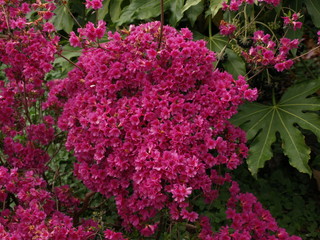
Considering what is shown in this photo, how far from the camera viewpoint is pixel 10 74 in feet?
7.28

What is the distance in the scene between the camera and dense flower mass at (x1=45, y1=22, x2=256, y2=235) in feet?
6.08

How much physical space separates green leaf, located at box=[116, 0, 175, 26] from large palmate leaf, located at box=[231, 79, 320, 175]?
2.64ft

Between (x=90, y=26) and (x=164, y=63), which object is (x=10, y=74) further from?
(x=164, y=63)

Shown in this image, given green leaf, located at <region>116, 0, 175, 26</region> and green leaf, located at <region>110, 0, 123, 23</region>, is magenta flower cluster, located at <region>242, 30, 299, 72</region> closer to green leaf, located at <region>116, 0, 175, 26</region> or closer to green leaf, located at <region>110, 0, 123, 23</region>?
green leaf, located at <region>116, 0, 175, 26</region>

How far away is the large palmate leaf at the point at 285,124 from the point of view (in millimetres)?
2424

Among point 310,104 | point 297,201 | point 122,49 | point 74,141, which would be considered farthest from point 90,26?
point 297,201

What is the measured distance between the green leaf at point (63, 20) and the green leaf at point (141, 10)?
49cm

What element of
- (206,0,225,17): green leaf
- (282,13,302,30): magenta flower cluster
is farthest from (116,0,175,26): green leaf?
(282,13,302,30): magenta flower cluster

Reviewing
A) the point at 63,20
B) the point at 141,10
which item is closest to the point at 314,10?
the point at 141,10

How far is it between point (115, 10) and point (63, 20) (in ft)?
1.33

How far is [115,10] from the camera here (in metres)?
3.08

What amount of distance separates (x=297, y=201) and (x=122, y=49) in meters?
1.88

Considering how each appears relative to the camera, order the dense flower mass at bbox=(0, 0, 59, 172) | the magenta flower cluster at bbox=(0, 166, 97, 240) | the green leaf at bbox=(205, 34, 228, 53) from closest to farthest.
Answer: the magenta flower cluster at bbox=(0, 166, 97, 240) < the dense flower mass at bbox=(0, 0, 59, 172) < the green leaf at bbox=(205, 34, 228, 53)

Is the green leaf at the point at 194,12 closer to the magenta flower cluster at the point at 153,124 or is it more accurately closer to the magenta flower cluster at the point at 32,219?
the magenta flower cluster at the point at 153,124
